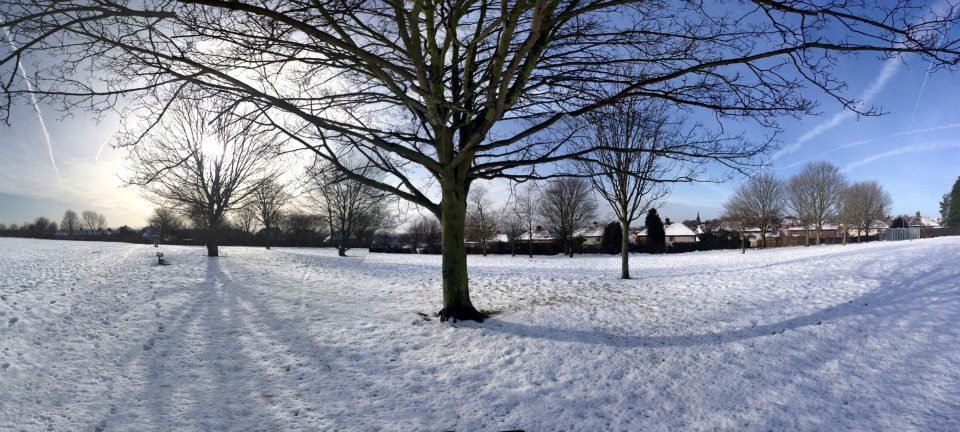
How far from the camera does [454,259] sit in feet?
24.8

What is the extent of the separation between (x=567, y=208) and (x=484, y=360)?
36.1m

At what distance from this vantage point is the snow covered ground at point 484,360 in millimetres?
4164

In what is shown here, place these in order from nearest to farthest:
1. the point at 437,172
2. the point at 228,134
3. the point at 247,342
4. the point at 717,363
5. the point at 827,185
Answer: the point at 717,363
the point at 247,342
the point at 437,172
the point at 228,134
the point at 827,185

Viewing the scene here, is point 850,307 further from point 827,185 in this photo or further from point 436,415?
point 827,185

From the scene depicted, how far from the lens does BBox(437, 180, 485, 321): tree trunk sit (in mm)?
7430

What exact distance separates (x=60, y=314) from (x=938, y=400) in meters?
12.3

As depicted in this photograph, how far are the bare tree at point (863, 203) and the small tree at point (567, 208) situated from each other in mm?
29257

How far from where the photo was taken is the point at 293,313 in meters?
8.02

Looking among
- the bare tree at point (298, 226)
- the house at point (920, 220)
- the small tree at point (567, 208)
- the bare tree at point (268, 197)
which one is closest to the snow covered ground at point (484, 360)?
the bare tree at point (268, 197)

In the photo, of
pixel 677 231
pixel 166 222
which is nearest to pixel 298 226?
pixel 166 222

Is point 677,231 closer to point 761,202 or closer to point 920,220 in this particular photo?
point 761,202

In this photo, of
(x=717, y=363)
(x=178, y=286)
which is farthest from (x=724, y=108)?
(x=178, y=286)

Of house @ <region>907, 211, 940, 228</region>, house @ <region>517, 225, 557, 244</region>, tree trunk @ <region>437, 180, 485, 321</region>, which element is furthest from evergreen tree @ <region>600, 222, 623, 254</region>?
house @ <region>907, 211, 940, 228</region>

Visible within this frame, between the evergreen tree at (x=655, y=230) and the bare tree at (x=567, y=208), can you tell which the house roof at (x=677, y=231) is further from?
the bare tree at (x=567, y=208)
